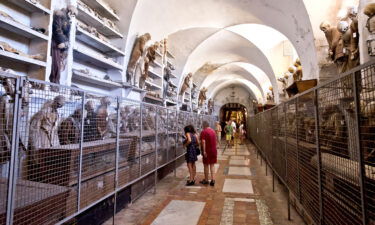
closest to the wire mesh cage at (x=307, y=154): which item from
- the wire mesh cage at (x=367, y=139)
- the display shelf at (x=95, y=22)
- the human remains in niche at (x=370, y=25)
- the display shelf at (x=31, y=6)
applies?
the wire mesh cage at (x=367, y=139)

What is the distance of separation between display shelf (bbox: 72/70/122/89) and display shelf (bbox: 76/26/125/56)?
839 millimetres

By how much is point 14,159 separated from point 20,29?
8.48ft

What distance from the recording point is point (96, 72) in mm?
6023

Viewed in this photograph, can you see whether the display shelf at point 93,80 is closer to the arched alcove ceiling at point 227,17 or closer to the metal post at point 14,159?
the arched alcove ceiling at point 227,17

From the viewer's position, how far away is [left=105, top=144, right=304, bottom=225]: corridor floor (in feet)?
11.0

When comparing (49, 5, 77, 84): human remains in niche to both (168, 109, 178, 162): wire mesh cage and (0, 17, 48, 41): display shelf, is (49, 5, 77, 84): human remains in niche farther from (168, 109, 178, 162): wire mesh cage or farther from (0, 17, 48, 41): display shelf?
(168, 109, 178, 162): wire mesh cage

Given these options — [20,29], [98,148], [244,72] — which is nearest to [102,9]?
[20,29]

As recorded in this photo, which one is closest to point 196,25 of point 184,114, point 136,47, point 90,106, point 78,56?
point 136,47

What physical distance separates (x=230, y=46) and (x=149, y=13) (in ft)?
19.6

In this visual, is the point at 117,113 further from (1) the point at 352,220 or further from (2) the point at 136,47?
(2) the point at 136,47

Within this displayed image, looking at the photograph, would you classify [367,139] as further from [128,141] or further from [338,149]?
[128,141]

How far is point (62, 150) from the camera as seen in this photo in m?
2.24

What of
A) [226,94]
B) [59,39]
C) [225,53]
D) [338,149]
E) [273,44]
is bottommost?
[338,149]

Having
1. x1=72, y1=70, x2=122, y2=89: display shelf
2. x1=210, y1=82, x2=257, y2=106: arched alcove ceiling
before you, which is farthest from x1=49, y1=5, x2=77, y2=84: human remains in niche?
x1=210, y1=82, x2=257, y2=106: arched alcove ceiling
